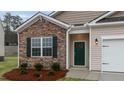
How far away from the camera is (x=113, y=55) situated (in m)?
10.1

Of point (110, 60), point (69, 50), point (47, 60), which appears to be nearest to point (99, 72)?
point (110, 60)

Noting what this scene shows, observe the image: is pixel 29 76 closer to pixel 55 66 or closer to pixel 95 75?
pixel 55 66

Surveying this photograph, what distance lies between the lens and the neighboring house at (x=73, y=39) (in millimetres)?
10156

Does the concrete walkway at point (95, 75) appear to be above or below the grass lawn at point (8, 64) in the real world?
below

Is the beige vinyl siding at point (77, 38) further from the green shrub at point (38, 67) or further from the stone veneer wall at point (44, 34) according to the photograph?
the green shrub at point (38, 67)

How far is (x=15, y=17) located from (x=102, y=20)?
4.04m

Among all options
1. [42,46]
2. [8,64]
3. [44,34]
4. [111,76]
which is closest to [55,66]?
[42,46]

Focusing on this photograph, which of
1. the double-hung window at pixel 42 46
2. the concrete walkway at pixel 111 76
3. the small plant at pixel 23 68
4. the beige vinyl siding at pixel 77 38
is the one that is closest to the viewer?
the concrete walkway at pixel 111 76

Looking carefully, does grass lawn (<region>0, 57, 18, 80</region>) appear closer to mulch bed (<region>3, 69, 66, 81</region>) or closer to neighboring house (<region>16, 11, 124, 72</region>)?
mulch bed (<region>3, 69, 66, 81</region>)

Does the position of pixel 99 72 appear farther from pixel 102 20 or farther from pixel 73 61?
pixel 102 20

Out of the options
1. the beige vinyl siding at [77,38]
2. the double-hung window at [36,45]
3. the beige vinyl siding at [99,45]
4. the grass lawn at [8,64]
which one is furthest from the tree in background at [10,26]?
the beige vinyl siding at [99,45]

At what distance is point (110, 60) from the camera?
399 inches
